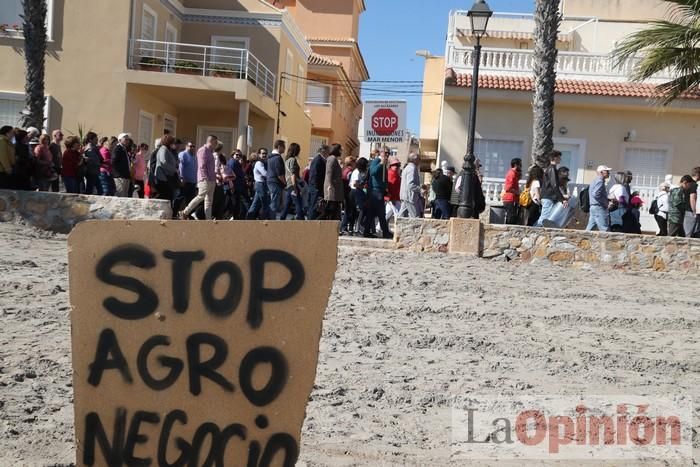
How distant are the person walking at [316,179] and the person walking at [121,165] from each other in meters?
3.10

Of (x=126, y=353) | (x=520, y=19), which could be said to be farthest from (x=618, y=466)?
(x=520, y=19)

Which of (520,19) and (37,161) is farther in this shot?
(520,19)

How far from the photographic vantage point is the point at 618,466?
13.9ft

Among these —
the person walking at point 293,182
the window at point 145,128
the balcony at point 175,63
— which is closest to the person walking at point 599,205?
the person walking at point 293,182

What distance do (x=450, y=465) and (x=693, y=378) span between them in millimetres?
2901

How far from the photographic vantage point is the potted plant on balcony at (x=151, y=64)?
2022cm

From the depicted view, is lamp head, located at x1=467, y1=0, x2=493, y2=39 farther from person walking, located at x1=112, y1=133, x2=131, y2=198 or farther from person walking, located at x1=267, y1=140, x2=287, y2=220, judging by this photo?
person walking, located at x1=112, y1=133, x2=131, y2=198

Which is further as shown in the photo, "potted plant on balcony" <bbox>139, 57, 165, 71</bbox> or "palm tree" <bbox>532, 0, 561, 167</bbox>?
"potted plant on balcony" <bbox>139, 57, 165, 71</bbox>

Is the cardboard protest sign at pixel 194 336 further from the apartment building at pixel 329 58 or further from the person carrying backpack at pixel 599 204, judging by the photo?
the apartment building at pixel 329 58

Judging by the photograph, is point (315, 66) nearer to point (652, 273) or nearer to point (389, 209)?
point (389, 209)

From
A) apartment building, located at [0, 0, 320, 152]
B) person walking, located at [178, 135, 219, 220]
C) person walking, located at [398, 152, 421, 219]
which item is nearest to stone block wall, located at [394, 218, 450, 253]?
person walking, located at [398, 152, 421, 219]

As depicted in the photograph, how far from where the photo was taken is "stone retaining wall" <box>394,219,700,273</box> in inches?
465

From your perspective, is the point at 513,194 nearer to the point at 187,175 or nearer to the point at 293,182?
the point at 293,182

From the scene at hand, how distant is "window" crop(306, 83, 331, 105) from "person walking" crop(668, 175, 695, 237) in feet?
78.5
